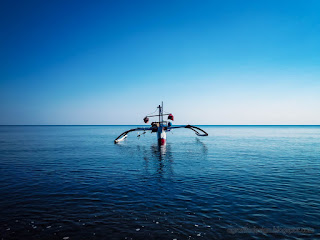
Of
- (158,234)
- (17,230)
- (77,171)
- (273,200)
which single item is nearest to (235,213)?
(273,200)

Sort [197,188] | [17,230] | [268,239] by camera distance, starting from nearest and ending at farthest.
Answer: [268,239], [17,230], [197,188]

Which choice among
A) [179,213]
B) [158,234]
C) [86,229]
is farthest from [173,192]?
[86,229]

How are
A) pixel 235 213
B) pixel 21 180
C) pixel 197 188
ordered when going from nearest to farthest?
pixel 235 213
pixel 197 188
pixel 21 180

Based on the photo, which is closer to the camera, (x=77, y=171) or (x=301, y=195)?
(x=301, y=195)

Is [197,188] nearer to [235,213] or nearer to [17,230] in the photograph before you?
[235,213]

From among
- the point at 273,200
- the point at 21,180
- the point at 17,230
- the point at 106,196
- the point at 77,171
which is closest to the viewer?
the point at 17,230

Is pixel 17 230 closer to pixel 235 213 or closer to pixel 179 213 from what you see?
pixel 179 213

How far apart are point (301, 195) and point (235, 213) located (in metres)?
6.41

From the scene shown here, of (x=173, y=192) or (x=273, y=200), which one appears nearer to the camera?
(x=273, y=200)

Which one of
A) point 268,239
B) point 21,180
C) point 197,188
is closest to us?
point 268,239

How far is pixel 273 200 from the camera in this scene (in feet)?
41.9

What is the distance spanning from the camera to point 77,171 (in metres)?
21.8

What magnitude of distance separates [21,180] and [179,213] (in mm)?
15401

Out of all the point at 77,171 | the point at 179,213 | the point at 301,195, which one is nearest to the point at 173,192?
the point at 179,213
